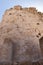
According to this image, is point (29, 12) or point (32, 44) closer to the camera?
point (32, 44)

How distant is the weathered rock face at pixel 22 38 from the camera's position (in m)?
8.94

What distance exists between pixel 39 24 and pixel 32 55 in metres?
2.23

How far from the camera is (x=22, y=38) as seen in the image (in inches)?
382

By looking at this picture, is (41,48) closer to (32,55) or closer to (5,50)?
(32,55)

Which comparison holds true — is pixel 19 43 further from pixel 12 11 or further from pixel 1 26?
pixel 12 11

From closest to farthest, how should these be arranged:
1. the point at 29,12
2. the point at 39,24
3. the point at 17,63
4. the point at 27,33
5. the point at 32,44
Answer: the point at 17,63 < the point at 32,44 < the point at 27,33 < the point at 39,24 < the point at 29,12

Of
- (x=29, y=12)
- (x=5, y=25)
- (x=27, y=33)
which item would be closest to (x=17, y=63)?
(x=27, y=33)

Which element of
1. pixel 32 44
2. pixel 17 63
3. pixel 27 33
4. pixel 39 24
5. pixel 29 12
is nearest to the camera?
pixel 17 63

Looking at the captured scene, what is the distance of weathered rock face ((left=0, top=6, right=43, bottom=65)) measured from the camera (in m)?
8.94

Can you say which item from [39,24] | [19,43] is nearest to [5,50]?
[19,43]

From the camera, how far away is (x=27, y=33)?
32.6ft

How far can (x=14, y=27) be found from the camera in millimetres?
10406

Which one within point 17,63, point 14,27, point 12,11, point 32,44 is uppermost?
point 12,11

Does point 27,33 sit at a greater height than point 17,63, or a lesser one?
greater
